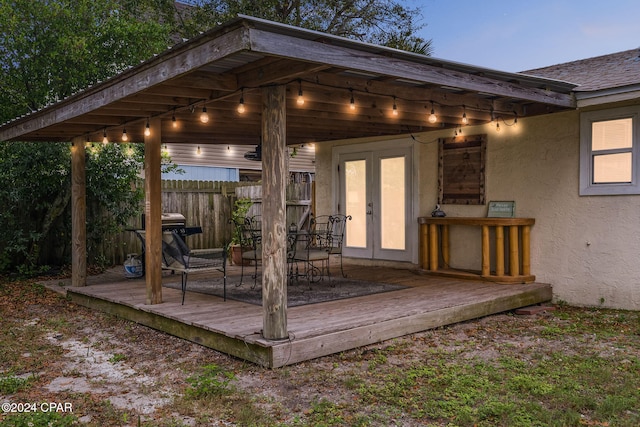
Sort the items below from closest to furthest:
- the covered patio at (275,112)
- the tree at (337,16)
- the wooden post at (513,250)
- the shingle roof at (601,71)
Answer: the covered patio at (275,112) → the shingle roof at (601,71) → the wooden post at (513,250) → the tree at (337,16)

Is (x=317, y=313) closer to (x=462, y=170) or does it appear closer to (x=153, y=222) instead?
(x=153, y=222)

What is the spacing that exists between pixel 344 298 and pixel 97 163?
18.2 feet

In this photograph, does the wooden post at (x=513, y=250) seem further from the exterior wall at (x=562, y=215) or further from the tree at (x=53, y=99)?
the tree at (x=53, y=99)

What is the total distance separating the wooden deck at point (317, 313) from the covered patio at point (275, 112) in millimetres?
17

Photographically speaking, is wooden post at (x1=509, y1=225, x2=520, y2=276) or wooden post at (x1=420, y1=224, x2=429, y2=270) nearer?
wooden post at (x1=509, y1=225, x2=520, y2=276)

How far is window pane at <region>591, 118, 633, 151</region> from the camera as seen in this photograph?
6234 millimetres

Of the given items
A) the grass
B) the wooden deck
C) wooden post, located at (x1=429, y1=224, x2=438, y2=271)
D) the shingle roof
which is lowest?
the grass

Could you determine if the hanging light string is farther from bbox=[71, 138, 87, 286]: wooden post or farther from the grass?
the grass

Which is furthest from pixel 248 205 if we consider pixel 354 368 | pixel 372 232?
pixel 354 368

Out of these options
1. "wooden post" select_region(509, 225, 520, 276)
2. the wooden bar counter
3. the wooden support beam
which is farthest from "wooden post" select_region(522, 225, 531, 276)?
the wooden support beam

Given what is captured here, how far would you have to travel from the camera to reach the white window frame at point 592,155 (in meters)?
6.12

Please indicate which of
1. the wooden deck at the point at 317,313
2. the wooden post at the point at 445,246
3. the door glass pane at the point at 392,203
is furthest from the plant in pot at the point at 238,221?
the wooden post at the point at 445,246

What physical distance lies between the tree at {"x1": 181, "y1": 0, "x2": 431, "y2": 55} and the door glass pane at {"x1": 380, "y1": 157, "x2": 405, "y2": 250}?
5.84 meters

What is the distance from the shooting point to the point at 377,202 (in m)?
8.86
